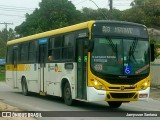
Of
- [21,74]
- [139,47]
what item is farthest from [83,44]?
[21,74]

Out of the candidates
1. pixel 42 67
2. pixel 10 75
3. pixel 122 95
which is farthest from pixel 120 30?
pixel 10 75

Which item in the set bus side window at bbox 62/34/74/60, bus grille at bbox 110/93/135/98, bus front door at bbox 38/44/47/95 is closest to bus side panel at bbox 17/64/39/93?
bus front door at bbox 38/44/47/95

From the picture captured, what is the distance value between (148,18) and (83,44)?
164 feet

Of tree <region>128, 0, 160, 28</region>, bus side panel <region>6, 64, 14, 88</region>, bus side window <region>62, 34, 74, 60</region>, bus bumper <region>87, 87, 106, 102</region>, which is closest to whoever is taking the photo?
bus bumper <region>87, 87, 106, 102</region>

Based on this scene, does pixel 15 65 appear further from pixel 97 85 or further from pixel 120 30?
pixel 97 85

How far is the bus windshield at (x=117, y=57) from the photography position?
15.1 metres

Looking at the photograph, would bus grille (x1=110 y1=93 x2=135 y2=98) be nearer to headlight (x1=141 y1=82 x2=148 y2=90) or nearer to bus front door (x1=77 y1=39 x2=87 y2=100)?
headlight (x1=141 y1=82 x2=148 y2=90)

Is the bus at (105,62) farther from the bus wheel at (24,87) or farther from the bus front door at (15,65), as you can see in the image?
the bus front door at (15,65)

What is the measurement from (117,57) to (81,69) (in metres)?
1.45

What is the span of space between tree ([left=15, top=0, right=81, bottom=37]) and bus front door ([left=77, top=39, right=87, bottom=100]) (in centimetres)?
4342

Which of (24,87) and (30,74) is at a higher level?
Answer: (30,74)

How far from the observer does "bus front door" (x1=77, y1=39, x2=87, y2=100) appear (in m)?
15.6

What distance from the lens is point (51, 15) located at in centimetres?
6059

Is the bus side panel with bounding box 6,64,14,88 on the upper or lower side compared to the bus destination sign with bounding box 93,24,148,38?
lower
